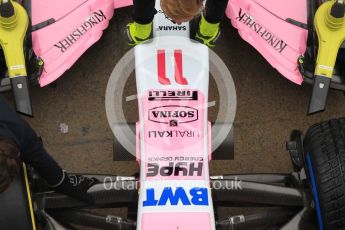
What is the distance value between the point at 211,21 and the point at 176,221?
1.10 meters

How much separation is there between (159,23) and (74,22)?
0.58 m

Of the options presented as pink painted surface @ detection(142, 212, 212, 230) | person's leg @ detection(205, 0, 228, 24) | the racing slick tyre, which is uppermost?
person's leg @ detection(205, 0, 228, 24)

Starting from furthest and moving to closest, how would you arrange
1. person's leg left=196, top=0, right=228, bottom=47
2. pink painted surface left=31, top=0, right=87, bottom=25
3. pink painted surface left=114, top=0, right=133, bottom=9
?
1. pink painted surface left=114, top=0, right=133, bottom=9
2. pink painted surface left=31, top=0, right=87, bottom=25
3. person's leg left=196, top=0, right=228, bottom=47

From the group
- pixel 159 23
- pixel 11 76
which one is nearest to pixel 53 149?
pixel 11 76

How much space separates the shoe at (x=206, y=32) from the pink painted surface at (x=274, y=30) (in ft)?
1.20

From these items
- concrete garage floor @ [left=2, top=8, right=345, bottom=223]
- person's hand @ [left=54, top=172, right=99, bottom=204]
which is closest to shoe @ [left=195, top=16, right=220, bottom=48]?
concrete garage floor @ [left=2, top=8, right=345, bottom=223]

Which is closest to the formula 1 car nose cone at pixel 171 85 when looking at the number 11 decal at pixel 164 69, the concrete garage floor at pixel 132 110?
the number 11 decal at pixel 164 69

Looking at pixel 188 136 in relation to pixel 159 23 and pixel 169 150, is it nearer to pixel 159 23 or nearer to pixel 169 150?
pixel 169 150

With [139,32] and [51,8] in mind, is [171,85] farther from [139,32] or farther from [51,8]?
[51,8]

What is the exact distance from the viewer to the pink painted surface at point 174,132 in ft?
9.57

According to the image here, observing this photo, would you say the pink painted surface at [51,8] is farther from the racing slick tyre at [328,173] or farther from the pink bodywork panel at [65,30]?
the racing slick tyre at [328,173]

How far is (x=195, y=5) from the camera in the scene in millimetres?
2572

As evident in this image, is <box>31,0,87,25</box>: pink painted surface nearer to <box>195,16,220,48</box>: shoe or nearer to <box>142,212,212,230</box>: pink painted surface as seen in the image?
<box>195,16,220,48</box>: shoe

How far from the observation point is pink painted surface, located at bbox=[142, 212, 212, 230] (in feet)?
8.80
